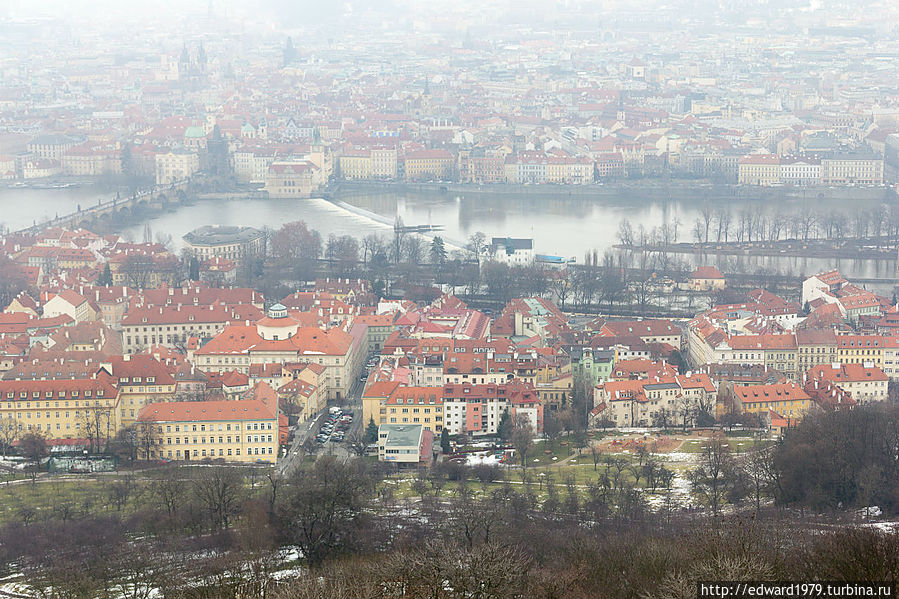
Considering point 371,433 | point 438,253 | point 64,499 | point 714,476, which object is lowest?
point 64,499

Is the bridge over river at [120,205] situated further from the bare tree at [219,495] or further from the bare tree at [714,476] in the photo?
the bare tree at [714,476]

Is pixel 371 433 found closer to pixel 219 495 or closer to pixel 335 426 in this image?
pixel 335 426

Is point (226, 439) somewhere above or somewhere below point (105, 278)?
below

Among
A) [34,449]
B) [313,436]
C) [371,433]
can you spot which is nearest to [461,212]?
[313,436]

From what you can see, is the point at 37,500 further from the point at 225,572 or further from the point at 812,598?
the point at 812,598

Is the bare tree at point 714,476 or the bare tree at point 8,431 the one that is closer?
the bare tree at point 714,476

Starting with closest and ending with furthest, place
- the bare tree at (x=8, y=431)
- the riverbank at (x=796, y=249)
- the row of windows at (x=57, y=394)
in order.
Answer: the bare tree at (x=8, y=431) < the row of windows at (x=57, y=394) < the riverbank at (x=796, y=249)

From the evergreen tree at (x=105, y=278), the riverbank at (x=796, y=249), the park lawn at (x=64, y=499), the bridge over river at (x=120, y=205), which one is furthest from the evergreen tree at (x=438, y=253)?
the park lawn at (x=64, y=499)
